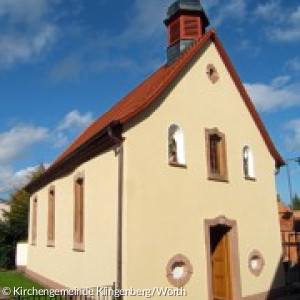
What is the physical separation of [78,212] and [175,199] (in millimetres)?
3821

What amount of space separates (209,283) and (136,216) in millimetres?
3146

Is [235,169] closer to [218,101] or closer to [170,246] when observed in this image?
[218,101]

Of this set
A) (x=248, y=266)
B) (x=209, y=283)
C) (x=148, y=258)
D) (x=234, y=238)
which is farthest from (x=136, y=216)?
(x=248, y=266)

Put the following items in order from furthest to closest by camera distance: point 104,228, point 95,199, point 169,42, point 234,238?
1. point 169,42
2. point 234,238
3. point 95,199
4. point 104,228

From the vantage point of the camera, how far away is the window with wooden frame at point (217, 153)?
13414mm

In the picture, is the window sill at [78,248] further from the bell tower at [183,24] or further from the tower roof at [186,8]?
the tower roof at [186,8]

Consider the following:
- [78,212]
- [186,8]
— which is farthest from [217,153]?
[186,8]

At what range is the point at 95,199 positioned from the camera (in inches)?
490

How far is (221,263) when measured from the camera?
44.8ft

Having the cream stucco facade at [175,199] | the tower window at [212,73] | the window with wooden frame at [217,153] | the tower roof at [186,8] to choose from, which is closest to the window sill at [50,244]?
the cream stucco facade at [175,199]

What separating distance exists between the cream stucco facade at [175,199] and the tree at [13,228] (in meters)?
10.7

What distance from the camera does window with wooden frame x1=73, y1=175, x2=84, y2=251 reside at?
1351 centimetres

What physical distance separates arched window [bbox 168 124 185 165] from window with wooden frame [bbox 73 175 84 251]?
3.19m

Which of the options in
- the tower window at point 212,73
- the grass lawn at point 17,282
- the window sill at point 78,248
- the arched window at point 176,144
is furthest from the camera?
the grass lawn at point 17,282
